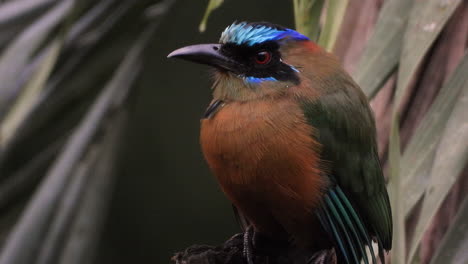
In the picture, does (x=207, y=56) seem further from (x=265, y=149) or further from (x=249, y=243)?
(x=249, y=243)

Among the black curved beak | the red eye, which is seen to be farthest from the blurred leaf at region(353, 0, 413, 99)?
the black curved beak

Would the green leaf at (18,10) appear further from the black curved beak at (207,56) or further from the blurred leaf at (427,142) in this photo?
the blurred leaf at (427,142)

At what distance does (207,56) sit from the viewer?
253 centimetres

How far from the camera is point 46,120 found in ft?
12.6

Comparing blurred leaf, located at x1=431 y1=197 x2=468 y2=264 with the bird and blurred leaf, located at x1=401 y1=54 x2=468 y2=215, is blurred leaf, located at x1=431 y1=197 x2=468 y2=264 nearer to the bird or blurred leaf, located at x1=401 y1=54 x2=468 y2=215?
blurred leaf, located at x1=401 y1=54 x2=468 y2=215

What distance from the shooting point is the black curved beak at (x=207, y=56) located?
2514 mm

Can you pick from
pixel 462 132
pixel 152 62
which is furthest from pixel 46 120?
pixel 152 62

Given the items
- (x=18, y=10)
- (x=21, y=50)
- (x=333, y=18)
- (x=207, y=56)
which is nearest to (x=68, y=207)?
(x=21, y=50)

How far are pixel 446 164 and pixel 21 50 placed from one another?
2084 millimetres

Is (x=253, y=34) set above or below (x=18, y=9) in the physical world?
above

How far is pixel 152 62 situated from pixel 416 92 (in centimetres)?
405

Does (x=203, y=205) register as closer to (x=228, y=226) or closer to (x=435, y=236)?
(x=228, y=226)

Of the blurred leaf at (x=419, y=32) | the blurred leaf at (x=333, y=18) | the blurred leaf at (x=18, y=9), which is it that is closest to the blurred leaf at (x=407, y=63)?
the blurred leaf at (x=419, y=32)

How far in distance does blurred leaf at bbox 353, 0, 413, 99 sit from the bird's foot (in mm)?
533
